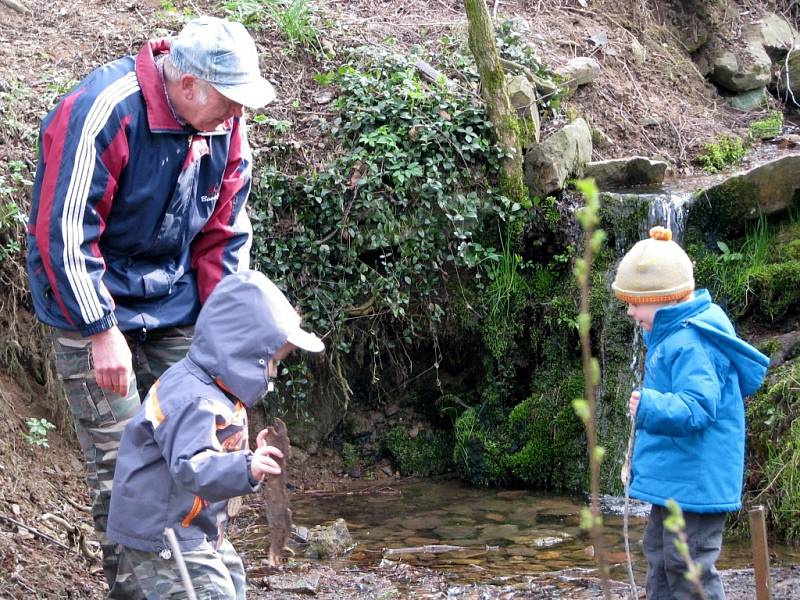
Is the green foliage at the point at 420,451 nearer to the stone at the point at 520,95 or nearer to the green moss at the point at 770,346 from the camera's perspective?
the green moss at the point at 770,346

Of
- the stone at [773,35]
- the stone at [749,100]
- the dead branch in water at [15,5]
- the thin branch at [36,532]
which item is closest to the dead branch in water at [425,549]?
the thin branch at [36,532]

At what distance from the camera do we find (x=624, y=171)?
746cm

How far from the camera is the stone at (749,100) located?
31.8 feet

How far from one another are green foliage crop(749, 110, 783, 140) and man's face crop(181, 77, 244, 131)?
687 cm

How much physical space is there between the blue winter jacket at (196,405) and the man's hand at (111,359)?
41 centimetres

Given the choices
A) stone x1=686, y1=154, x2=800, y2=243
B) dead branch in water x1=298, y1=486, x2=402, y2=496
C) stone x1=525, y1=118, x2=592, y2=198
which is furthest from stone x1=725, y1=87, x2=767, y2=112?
dead branch in water x1=298, y1=486, x2=402, y2=496

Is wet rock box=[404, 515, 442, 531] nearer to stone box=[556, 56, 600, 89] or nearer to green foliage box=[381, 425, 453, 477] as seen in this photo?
green foliage box=[381, 425, 453, 477]

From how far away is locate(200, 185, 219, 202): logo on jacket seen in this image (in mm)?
3717

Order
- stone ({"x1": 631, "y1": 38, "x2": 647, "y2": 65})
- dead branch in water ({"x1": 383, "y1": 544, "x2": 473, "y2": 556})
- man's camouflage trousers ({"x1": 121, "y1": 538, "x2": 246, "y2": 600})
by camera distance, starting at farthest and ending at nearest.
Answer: stone ({"x1": 631, "y1": 38, "x2": 647, "y2": 65}) < dead branch in water ({"x1": 383, "y1": 544, "x2": 473, "y2": 556}) < man's camouflage trousers ({"x1": 121, "y1": 538, "x2": 246, "y2": 600})

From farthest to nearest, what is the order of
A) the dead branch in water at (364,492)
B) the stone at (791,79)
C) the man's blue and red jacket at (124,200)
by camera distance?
1. the stone at (791,79)
2. the dead branch in water at (364,492)
3. the man's blue and red jacket at (124,200)

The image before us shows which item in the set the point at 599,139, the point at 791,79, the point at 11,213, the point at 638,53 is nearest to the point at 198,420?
the point at 11,213

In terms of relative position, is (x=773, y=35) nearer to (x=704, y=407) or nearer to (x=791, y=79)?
(x=791, y=79)

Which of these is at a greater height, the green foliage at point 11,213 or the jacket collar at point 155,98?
the jacket collar at point 155,98

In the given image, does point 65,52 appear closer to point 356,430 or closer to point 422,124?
point 422,124
